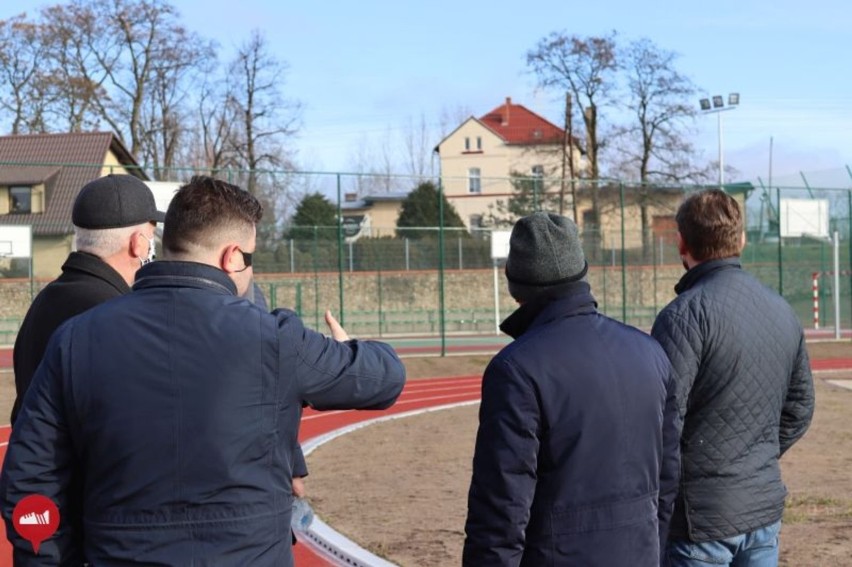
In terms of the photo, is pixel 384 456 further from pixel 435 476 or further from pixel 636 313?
pixel 636 313

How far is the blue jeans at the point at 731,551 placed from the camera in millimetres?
3736

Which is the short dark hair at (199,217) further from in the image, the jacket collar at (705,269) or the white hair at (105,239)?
the jacket collar at (705,269)

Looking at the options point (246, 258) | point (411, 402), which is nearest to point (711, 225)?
point (246, 258)

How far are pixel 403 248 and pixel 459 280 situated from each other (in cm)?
209

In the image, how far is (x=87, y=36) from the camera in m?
48.6

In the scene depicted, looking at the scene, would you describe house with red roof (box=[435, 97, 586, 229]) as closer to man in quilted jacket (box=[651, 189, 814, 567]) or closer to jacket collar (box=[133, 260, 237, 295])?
man in quilted jacket (box=[651, 189, 814, 567])

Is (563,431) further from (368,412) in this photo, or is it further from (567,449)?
(368,412)

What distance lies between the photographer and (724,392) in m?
3.79

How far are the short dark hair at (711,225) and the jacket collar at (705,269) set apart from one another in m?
0.02

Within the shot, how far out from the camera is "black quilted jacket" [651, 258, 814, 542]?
12.2 ft

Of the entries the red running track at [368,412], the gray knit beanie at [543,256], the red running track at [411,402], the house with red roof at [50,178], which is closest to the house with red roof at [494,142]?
the house with red roof at [50,178]

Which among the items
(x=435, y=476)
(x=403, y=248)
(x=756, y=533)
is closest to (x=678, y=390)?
(x=756, y=533)

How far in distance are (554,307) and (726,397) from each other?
95 centimetres

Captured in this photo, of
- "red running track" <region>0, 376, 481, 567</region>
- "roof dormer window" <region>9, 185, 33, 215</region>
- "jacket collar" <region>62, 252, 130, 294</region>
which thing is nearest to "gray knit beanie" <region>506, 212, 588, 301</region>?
"jacket collar" <region>62, 252, 130, 294</region>
